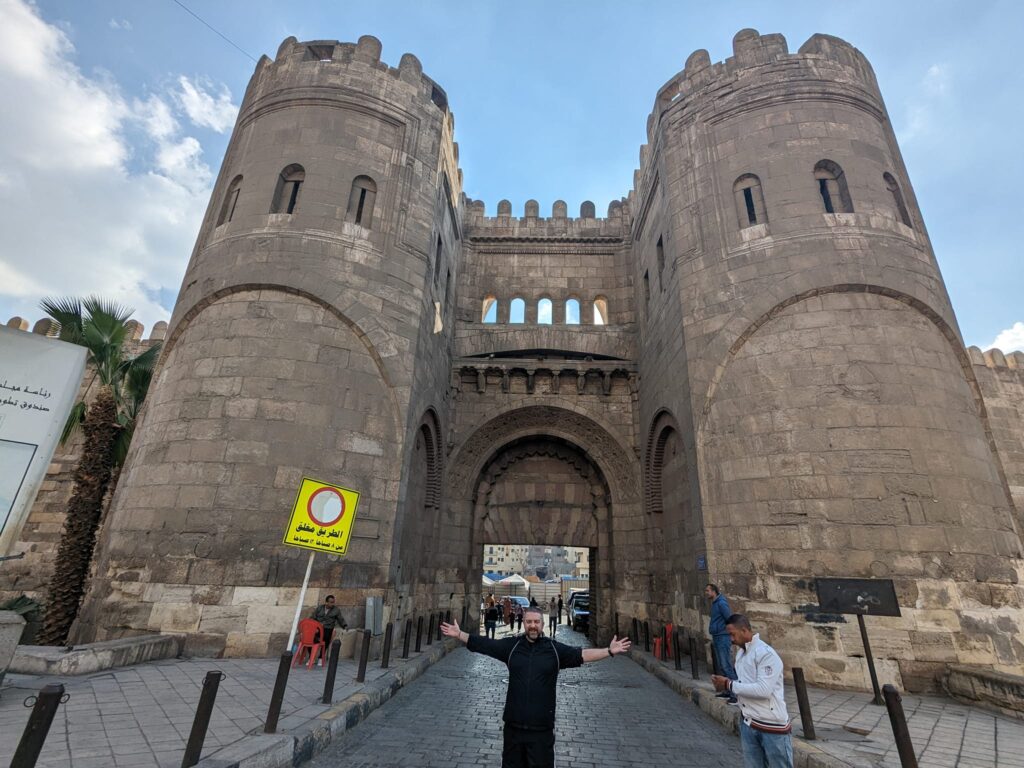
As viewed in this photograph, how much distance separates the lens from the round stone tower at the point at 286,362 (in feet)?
26.8

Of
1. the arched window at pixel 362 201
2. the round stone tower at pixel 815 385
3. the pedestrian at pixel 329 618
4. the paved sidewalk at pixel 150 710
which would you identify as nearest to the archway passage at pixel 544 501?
the round stone tower at pixel 815 385

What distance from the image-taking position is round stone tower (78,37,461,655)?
8.16 metres

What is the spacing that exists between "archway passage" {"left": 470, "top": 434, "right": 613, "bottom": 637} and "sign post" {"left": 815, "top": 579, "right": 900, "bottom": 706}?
7.71 meters

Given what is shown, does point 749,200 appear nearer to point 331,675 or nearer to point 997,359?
point 997,359

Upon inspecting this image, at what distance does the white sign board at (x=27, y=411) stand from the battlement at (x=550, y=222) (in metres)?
13.6


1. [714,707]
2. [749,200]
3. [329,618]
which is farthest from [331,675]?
[749,200]

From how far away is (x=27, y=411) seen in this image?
4.24 meters

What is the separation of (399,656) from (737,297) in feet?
30.2

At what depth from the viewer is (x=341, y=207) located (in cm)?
1090

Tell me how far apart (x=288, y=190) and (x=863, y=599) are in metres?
12.8

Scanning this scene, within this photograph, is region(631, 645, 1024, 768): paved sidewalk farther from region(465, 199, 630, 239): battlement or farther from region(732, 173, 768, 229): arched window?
region(465, 199, 630, 239): battlement

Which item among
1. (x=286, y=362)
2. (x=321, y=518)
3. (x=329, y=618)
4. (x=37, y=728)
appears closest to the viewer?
(x=37, y=728)

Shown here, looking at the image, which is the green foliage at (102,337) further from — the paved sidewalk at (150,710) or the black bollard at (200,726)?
the black bollard at (200,726)

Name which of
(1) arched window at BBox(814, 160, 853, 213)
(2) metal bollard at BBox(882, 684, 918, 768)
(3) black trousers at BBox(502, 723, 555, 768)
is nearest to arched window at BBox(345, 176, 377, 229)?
(1) arched window at BBox(814, 160, 853, 213)
